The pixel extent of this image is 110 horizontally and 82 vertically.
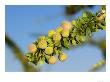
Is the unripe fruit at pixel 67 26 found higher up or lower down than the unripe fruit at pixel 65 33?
higher up

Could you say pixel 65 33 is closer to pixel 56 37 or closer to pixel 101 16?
pixel 56 37

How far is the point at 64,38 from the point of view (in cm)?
116

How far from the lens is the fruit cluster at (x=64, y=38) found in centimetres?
115

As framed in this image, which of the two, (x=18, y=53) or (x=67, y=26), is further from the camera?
(x=18, y=53)

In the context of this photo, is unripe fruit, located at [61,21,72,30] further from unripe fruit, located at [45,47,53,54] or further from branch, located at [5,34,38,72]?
branch, located at [5,34,38,72]

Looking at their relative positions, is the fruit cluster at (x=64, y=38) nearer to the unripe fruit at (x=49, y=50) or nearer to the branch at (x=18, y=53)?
the unripe fruit at (x=49, y=50)

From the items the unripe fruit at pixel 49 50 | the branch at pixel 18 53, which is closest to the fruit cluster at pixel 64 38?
the unripe fruit at pixel 49 50

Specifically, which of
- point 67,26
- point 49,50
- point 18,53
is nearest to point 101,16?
point 67,26

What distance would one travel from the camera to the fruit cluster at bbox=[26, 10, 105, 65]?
115 cm

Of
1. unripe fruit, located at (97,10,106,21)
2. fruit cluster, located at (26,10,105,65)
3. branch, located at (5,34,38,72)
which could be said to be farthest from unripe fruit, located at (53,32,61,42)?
branch, located at (5,34,38,72)

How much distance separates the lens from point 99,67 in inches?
68.9
